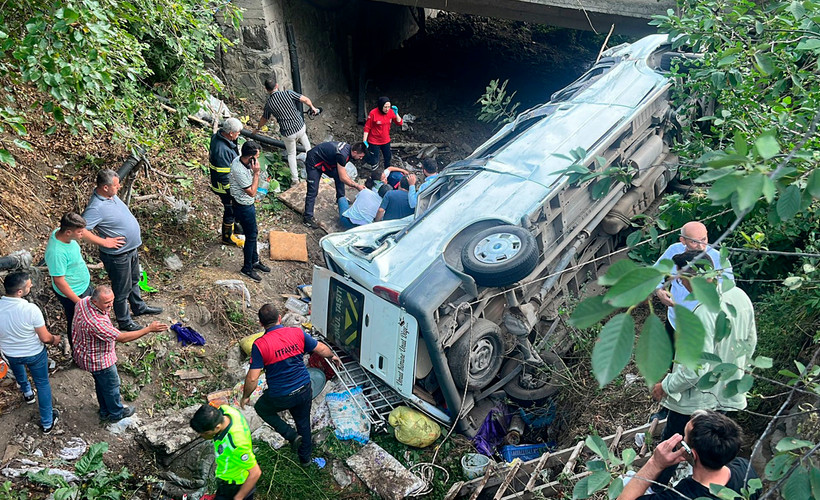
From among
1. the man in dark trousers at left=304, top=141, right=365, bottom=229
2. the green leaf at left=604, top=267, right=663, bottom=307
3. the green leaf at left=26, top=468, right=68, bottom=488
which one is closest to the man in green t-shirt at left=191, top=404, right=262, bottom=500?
the green leaf at left=26, top=468, right=68, bottom=488

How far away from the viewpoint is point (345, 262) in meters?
5.48

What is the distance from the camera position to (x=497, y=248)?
16.8 ft

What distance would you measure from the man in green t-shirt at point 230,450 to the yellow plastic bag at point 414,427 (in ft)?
4.26

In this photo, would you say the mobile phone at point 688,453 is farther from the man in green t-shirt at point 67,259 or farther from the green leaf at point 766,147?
the man in green t-shirt at point 67,259

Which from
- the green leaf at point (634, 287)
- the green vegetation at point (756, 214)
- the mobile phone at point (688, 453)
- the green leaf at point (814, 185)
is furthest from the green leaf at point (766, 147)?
the mobile phone at point (688, 453)

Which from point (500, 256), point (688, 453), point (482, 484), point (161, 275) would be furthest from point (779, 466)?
point (161, 275)

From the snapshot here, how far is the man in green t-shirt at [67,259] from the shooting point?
16.5 feet

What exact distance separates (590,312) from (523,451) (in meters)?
3.83

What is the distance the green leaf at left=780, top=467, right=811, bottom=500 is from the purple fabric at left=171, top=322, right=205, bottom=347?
5238mm

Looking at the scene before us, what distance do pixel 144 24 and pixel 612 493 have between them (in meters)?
6.91

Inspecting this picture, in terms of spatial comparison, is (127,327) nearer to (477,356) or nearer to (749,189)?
(477,356)

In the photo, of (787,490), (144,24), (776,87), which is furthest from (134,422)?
(776,87)

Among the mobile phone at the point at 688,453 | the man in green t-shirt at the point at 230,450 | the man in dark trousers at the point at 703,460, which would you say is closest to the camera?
the man in dark trousers at the point at 703,460

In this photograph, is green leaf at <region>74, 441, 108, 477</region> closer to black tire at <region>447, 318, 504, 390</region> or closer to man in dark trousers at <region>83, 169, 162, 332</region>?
man in dark trousers at <region>83, 169, 162, 332</region>
